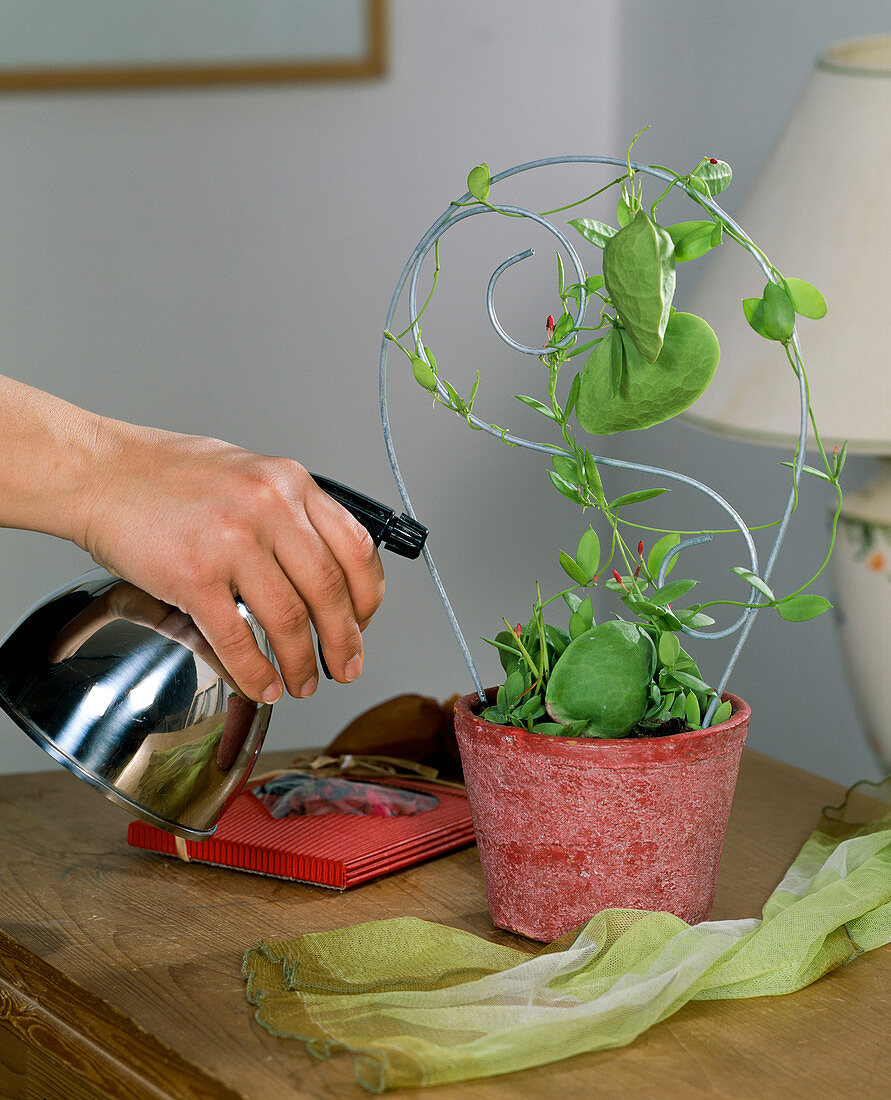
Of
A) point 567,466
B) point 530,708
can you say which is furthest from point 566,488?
point 530,708

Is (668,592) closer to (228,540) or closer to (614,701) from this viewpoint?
(614,701)

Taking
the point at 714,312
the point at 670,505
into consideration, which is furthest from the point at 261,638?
the point at 670,505

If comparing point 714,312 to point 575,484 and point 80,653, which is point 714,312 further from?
point 80,653

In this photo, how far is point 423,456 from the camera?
1.66 metres

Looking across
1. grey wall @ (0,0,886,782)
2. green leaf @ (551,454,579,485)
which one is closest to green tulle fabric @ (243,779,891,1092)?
green leaf @ (551,454,579,485)

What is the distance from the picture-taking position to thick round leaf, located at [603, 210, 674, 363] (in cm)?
49

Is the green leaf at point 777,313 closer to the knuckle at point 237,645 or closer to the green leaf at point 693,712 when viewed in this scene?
the green leaf at point 693,712

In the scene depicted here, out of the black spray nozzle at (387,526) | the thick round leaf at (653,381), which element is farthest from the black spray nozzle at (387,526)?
the thick round leaf at (653,381)

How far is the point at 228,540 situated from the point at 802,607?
0.92 ft

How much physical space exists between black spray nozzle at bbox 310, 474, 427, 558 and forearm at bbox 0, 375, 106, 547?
0.38 feet

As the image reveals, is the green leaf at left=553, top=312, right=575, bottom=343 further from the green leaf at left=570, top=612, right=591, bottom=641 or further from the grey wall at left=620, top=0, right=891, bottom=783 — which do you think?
the grey wall at left=620, top=0, right=891, bottom=783

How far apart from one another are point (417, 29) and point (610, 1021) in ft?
4.64

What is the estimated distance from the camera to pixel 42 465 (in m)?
0.58

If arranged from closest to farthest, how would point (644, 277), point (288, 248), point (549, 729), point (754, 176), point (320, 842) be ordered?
1. point (644, 277)
2. point (549, 729)
3. point (320, 842)
4. point (754, 176)
5. point (288, 248)
